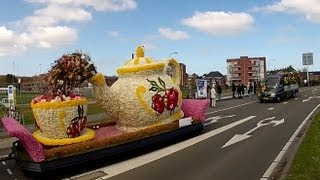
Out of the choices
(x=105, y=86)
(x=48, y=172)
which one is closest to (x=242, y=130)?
(x=105, y=86)

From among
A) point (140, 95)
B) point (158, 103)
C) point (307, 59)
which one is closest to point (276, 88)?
point (158, 103)

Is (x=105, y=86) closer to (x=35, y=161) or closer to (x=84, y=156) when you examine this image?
(x=84, y=156)

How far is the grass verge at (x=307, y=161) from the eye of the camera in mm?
10148

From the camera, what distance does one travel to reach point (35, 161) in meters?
11.3

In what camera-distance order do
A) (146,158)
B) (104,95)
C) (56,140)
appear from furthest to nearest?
1. (104,95)
2. (146,158)
3. (56,140)

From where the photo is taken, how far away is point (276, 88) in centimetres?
4059

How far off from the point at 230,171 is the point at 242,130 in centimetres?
866

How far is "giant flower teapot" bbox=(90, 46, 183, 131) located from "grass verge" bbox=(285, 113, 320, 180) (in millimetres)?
4861

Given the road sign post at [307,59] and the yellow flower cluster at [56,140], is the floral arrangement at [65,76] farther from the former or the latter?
the road sign post at [307,59]

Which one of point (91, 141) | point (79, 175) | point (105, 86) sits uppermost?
point (105, 86)

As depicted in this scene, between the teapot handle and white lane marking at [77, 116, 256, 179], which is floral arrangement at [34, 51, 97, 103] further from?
the teapot handle

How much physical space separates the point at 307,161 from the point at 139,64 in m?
6.96

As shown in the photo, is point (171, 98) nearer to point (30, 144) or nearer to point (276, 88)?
point (30, 144)

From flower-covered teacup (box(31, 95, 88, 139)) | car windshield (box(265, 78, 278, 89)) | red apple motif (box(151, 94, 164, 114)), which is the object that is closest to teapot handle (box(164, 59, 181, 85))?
red apple motif (box(151, 94, 164, 114))
